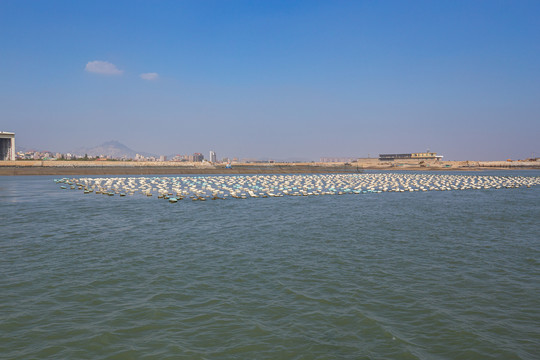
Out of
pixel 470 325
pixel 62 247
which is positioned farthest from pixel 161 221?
pixel 470 325

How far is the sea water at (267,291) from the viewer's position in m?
7.72

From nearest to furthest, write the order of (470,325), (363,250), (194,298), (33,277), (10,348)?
(10,348)
(470,325)
(194,298)
(33,277)
(363,250)

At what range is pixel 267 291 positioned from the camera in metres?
10.8

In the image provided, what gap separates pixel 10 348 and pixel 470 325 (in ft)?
35.8

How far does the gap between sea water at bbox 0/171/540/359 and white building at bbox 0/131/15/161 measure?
12105 centimetres

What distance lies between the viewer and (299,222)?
23359mm

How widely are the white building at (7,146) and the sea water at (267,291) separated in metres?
121

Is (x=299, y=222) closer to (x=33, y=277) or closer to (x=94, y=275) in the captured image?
(x=94, y=275)

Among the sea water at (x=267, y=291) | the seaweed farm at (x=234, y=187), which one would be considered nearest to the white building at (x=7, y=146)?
the seaweed farm at (x=234, y=187)

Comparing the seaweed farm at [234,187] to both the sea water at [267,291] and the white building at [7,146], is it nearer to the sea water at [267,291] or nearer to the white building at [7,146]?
the sea water at [267,291]

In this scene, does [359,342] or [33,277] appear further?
[33,277]

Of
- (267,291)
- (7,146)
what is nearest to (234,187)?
(267,291)

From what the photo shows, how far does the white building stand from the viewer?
382 feet

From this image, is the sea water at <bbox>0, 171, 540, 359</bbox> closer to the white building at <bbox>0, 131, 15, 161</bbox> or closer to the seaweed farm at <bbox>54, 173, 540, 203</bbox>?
the seaweed farm at <bbox>54, 173, 540, 203</bbox>
